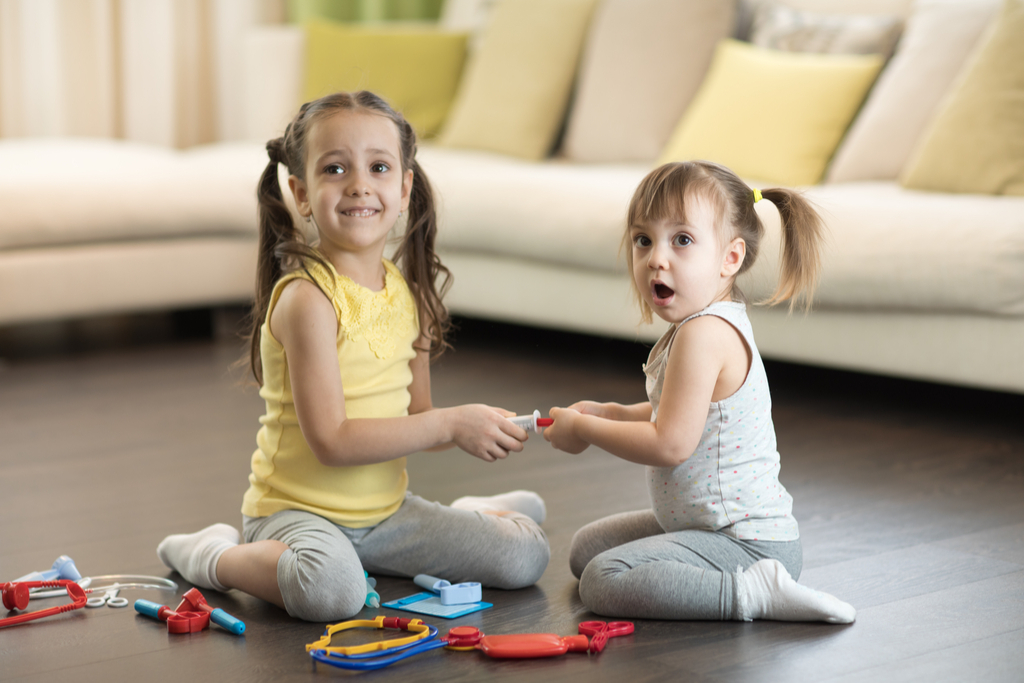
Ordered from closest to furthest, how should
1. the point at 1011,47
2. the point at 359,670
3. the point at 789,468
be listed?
the point at 359,670 → the point at 789,468 → the point at 1011,47

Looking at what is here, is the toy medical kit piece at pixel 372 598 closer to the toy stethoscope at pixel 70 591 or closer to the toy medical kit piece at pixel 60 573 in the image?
the toy stethoscope at pixel 70 591

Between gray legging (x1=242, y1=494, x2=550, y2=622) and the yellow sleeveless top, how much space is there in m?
0.02

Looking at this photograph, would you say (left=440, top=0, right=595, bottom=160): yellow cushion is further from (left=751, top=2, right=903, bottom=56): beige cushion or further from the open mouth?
the open mouth

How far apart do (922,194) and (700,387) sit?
126 centimetres

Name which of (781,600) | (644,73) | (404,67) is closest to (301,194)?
(781,600)

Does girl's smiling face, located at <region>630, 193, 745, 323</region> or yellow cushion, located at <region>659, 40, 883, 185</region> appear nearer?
girl's smiling face, located at <region>630, 193, 745, 323</region>

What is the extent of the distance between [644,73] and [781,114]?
0.55m

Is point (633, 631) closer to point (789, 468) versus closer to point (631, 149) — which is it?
point (789, 468)

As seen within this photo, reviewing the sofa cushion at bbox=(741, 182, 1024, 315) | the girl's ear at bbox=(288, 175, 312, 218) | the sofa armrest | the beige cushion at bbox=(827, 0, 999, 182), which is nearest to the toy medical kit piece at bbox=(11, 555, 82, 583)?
the girl's ear at bbox=(288, 175, 312, 218)

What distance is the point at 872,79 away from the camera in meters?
2.64

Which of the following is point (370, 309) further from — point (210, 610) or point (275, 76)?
point (275, 76)

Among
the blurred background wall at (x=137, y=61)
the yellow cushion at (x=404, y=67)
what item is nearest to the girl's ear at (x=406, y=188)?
the yellow cushion at (x=404, y=67)

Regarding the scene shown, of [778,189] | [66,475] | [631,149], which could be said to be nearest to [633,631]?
[778,189]

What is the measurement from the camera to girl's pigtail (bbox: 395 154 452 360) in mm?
1510
